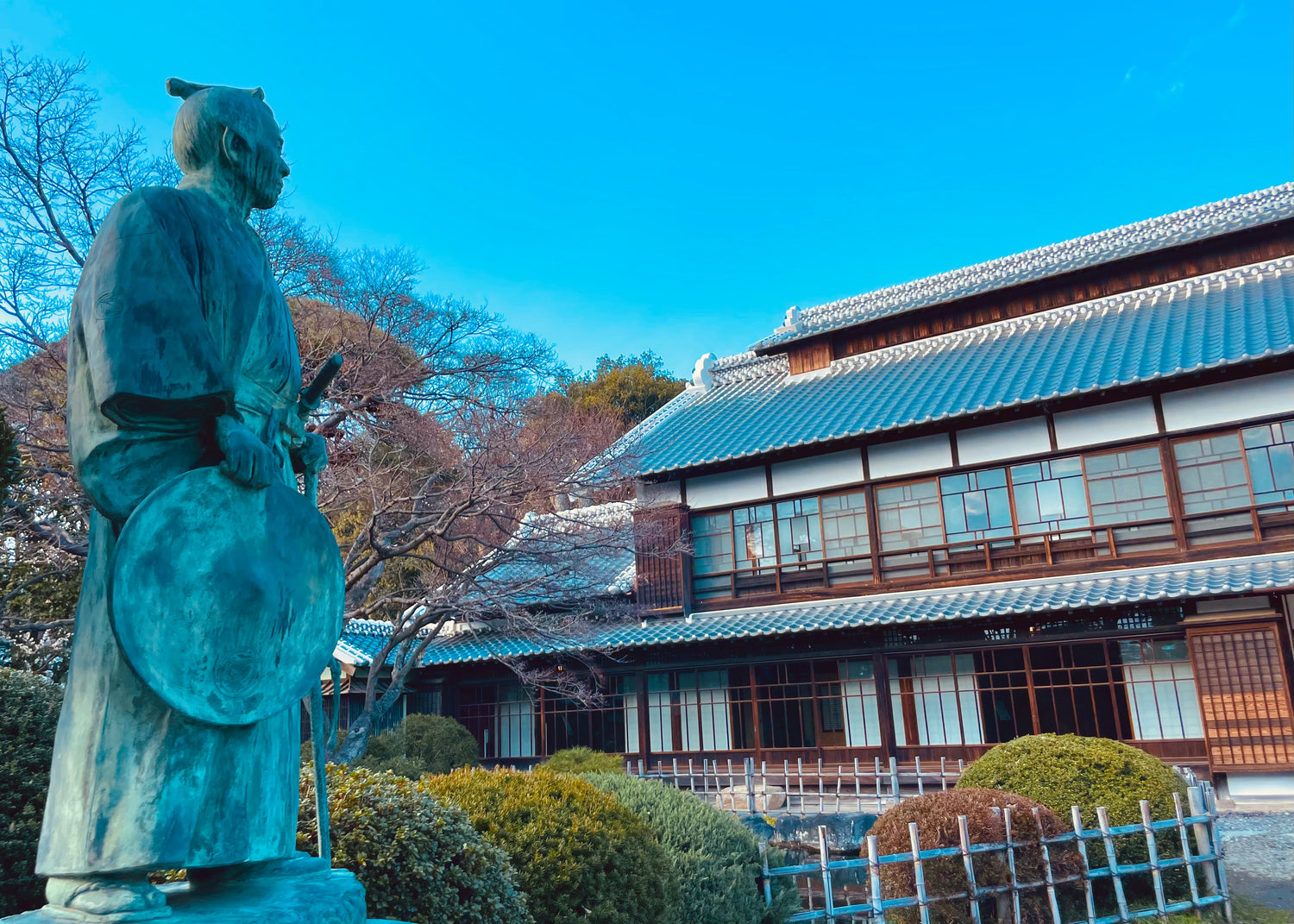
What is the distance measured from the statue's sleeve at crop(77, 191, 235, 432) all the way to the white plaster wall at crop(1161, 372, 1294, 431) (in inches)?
598

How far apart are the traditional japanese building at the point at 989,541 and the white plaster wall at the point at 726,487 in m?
0.05

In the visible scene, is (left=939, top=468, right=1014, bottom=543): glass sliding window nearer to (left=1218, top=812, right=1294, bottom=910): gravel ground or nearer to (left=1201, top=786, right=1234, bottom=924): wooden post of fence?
(left=1218, top=812, right=1294, bottom=910): gravel ground

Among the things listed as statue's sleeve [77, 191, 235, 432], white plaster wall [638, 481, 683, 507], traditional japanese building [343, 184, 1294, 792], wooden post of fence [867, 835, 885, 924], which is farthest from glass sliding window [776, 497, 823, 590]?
statue's sleeve [77, 191, 235, 432]

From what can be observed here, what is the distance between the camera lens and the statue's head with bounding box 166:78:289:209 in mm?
3041

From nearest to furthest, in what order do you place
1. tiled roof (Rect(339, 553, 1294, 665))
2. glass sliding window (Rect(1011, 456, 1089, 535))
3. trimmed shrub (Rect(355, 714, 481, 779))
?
tiled roof (Rect(339, 553, 1294, 665)), trimmed shrub (Rect(355, 714, 481, 779)), glass sliding window (Rect(1011, 456, 1089, 535))

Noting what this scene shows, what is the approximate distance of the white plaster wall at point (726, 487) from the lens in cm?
1819

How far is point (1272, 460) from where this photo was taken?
539 inches

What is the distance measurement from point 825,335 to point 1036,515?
24.1 ft

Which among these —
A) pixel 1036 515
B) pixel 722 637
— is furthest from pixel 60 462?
pixel 1036 515

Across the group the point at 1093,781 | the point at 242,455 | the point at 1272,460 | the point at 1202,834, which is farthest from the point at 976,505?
the point at 242,455

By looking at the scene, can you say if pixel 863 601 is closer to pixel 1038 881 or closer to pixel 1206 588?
pixel 1206 588

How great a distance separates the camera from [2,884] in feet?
14.1

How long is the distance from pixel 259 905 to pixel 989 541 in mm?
14727

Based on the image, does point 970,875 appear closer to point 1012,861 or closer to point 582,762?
point 1012,861
